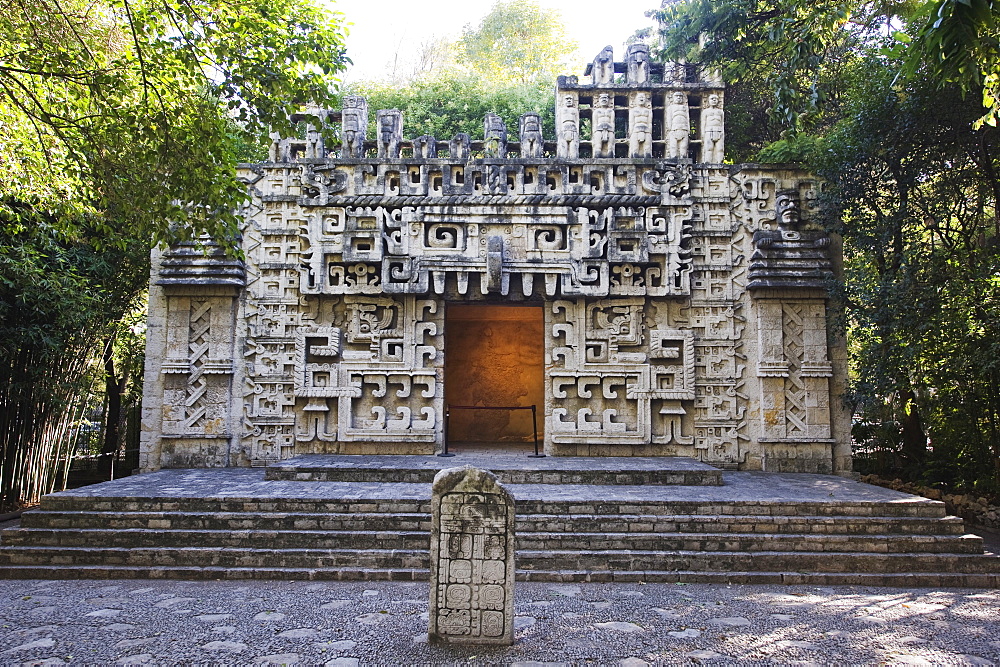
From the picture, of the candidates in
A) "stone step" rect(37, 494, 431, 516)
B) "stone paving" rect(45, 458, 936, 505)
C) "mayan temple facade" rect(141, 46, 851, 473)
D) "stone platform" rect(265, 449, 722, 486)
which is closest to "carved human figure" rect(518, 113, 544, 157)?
"mayan temple facade" rect(141, 46, 851, 473)

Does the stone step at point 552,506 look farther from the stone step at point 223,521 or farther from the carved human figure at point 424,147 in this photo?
the carved human figure at point 424,147

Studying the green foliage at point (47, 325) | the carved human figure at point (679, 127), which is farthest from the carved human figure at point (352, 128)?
the carved human figure at point (679, 127)

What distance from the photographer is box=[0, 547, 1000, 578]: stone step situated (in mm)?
5746

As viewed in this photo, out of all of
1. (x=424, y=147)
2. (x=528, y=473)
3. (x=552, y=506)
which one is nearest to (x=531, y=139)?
(x=424, y=147)

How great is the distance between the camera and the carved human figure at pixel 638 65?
9508 mm

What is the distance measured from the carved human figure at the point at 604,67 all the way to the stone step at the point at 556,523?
671 centimetres

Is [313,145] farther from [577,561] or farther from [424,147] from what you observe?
[577,561]

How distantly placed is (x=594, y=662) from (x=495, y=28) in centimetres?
2160

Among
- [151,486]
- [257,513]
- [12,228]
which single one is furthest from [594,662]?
[12,228]

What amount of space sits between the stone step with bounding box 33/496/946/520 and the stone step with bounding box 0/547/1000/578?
560 mm

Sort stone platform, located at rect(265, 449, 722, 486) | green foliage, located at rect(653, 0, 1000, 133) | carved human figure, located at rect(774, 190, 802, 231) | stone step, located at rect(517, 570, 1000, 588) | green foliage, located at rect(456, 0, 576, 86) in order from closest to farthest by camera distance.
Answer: green foliage, located at rect(653, 0, 1000, 133)
stone step, located at rect(517, 570, 1000, 588)
stone platform, located at rect(265, 449, 722, 486)
carved human figure, located at rect(774, 190, 802, 231)
green foliage, located at rect(456, 0, 576, 86)

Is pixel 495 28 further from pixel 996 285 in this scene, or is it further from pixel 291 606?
pixel 291 606

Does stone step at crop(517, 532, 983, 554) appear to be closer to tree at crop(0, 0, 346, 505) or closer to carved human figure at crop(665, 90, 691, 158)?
tree at crop(0, 0, 346, 505)

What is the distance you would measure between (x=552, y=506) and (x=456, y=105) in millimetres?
11298
